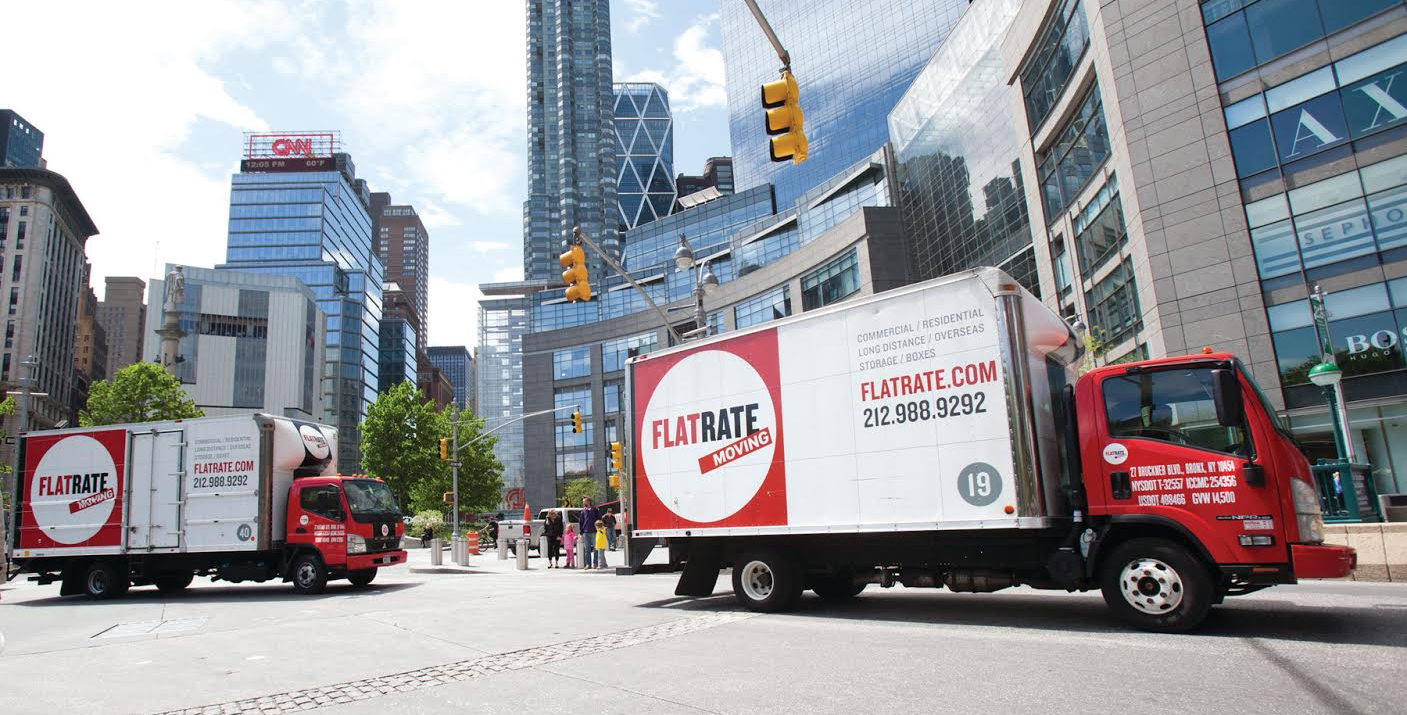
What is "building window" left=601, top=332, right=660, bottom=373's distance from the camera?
264ft

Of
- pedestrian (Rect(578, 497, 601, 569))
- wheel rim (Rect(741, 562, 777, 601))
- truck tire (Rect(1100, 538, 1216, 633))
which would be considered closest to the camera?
truck tire (Rect(1100, 538, 1216, 633))

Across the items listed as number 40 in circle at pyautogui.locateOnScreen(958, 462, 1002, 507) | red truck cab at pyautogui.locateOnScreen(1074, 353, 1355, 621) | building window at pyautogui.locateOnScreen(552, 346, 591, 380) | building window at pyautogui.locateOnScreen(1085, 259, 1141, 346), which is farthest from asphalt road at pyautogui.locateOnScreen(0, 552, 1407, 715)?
building window at pyautogui.locateOnScreen(552, 346, 591, 380)

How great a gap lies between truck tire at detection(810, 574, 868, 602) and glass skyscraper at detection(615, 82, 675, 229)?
161565 millimetres

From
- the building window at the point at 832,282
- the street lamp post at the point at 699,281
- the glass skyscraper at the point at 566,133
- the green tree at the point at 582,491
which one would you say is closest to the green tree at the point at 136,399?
the green tree at the point at 582,491

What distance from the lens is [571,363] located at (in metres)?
87.6

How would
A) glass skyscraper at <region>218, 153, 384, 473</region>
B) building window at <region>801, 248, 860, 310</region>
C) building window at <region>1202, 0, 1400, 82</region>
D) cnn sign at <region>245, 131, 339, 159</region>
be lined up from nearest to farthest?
building window at <region>1202, 0, 1400, 82</region> → building window at <region>801, 248, 860, 310</region> → glass skyscraper at <region>218, 153, 384, 473</region> → cnn sign at <region>245, 131, 339, 159</region>

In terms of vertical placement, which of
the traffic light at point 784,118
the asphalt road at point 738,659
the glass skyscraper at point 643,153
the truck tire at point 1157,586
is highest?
the glass skyscraper at point 643,153

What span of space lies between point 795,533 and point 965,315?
10.8 feet

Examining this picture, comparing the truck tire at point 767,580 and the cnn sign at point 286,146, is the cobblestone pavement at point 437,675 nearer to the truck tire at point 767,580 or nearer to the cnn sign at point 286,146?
the truck tire at point 767,580

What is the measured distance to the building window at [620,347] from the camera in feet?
264

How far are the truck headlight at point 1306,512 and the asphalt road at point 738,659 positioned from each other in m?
0.85

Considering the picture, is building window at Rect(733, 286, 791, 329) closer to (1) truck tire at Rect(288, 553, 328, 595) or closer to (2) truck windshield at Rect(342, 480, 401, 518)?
(2) truck windshield at Rect(342, 480, 401, 518)

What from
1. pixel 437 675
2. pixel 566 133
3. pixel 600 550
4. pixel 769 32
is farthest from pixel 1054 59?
pixel 566 133

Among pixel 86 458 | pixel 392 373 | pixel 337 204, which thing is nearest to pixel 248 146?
pixel 337 204
